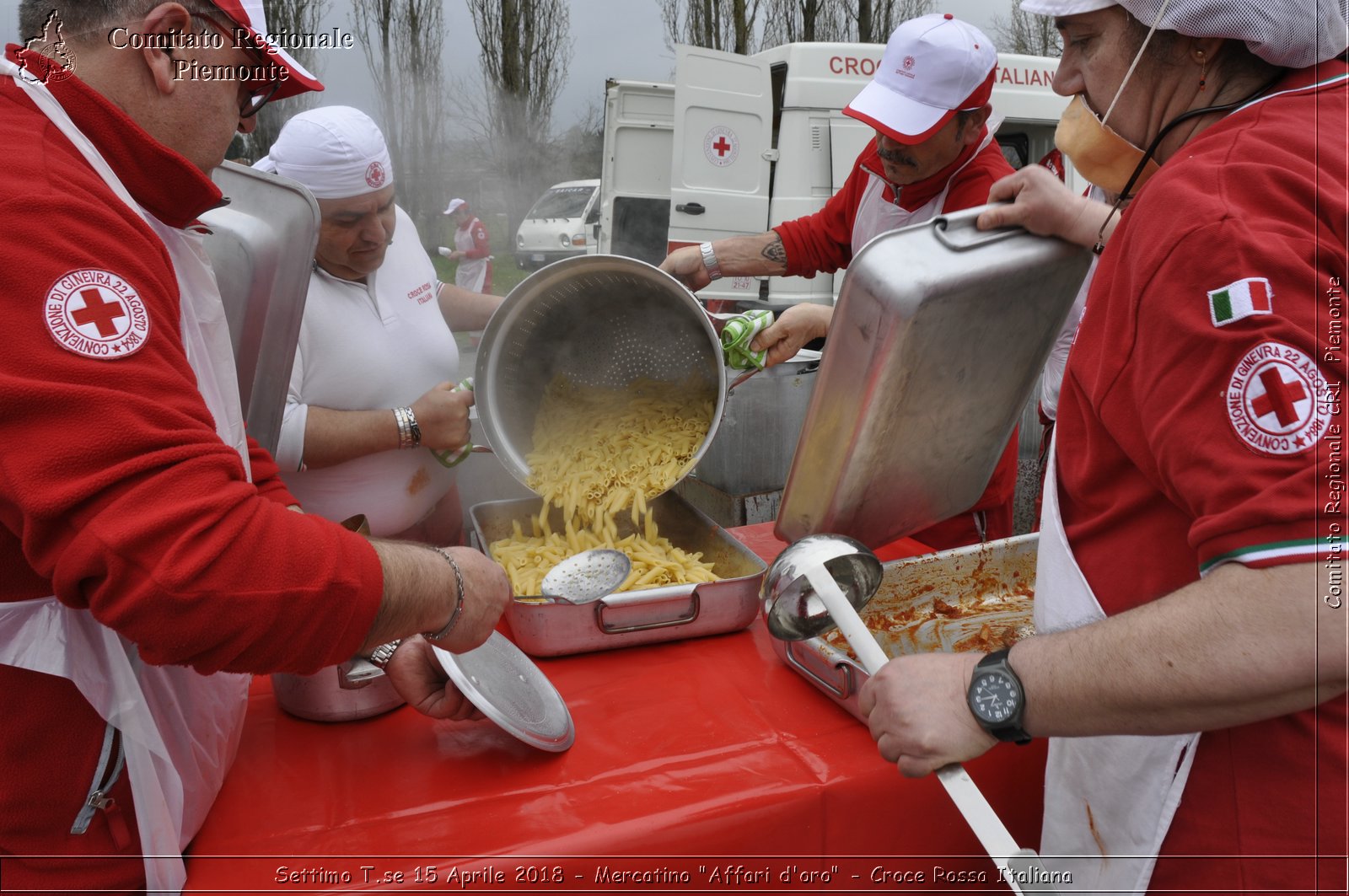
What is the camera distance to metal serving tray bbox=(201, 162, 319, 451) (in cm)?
207

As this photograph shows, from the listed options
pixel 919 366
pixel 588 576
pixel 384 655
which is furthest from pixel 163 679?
pixel 919 366

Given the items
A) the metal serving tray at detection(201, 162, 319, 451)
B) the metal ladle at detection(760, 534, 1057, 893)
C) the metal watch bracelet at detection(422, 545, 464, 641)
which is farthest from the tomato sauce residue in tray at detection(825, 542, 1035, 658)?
the metal serving tray at detection(201, 162, 319, 451)

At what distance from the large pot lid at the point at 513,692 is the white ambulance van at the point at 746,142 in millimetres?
6945

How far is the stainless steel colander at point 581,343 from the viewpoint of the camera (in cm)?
238

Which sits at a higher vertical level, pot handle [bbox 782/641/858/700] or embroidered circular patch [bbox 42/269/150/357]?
embroidered circular patch [bbox 42/269/150/357]

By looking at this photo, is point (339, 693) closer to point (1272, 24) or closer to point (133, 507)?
point (133, 507)

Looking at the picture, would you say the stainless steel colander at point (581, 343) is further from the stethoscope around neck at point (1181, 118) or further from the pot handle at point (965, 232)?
the stethoscope around neck at point (1181, 118)

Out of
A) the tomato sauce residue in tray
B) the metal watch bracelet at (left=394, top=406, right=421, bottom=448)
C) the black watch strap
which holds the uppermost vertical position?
the black watch strap

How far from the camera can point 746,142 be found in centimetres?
890

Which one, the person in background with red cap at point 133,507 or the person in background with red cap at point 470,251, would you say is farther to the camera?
the person in background with red cap at point 470,251

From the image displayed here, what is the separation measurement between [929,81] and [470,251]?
33.6 ft

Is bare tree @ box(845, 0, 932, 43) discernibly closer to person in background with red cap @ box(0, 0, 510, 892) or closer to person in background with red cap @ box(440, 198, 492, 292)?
person in background with red cap @ box(440, 198, 492, 292)

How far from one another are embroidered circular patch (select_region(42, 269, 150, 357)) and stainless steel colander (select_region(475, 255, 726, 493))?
126cm
